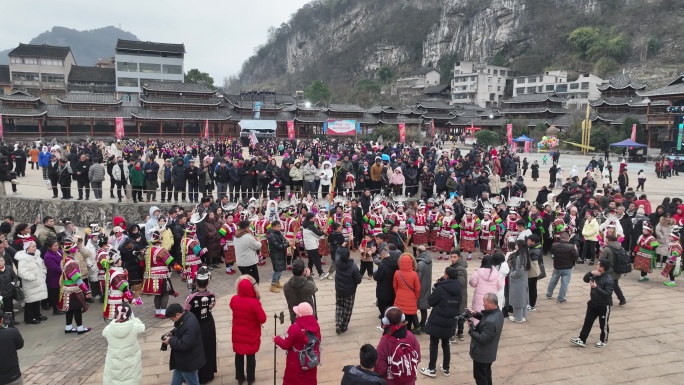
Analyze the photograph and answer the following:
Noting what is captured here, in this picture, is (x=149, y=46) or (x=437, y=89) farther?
(x=437, y=89)

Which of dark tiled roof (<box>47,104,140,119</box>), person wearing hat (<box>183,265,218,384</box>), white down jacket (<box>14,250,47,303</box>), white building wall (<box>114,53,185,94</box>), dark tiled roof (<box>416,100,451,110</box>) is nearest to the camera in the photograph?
person wearing hat (<box>183,265,218,384</box>)

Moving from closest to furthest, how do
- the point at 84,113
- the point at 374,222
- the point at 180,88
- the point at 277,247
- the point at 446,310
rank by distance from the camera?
the point at 446,310, the point at 277,247, the point at 374,222, the point at 84,113, the point at 180,88

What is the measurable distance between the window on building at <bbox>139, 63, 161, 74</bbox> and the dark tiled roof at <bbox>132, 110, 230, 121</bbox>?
29738 millimetres

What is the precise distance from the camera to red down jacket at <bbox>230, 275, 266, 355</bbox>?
5371 mm

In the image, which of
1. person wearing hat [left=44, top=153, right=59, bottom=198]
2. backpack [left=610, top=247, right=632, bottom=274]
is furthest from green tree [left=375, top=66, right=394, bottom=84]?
backpack [left=610, top=247, right=632, bottom=274]

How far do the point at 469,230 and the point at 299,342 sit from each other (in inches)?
307

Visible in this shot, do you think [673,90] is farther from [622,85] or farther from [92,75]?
[92,75]

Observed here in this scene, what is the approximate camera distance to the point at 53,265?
24.9ft

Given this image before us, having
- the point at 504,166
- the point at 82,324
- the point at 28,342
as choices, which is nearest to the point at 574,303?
the point at 82,324

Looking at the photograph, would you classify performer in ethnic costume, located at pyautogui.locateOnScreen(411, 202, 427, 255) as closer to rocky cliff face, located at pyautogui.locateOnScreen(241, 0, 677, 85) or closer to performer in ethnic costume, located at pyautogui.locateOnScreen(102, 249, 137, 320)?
performer in ethnic costume, located at pyautogui.locateOnScreen(102, 249, 137, 320)

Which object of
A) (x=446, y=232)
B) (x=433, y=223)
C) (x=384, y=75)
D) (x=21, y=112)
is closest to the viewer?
(x=446, y=232)

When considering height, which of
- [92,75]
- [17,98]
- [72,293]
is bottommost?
[72,293]

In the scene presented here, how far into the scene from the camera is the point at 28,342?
7.02 meters

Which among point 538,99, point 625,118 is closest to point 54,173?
point 625,118
